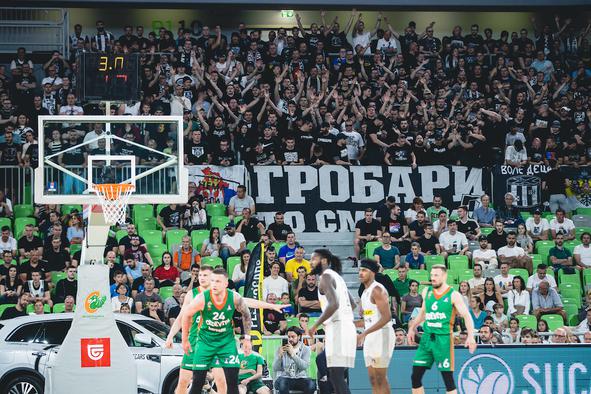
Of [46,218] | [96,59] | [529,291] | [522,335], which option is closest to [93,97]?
[96,59]

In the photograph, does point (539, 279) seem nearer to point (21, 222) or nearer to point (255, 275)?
point (255, 275)

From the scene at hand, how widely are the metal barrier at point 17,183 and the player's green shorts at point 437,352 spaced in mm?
11598

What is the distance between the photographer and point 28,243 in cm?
2153

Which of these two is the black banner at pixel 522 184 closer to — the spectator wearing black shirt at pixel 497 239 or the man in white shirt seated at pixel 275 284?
the spectator wearing black shirt at pixel 497 239

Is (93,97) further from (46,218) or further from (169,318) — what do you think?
(46,218)

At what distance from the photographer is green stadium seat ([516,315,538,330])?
20.7 m

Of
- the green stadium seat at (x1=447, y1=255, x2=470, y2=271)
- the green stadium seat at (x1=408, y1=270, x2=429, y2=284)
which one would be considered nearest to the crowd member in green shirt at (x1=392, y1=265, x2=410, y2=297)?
the green stadium seat at (x1=408, y1=270, x2=429, y2=284)

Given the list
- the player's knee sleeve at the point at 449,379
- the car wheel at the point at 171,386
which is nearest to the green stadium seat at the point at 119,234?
the car wheel at the point at 171,386

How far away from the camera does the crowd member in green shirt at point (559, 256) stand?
23.2m

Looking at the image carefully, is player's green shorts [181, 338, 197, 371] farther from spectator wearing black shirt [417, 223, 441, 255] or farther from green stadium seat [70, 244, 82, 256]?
spectator wearing black shirt [417, 223, 441, 255]

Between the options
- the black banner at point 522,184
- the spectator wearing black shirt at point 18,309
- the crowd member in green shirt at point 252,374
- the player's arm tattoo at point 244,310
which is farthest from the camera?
the black banner at point 522,184

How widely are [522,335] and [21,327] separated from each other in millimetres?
8149

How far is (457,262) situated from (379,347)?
8.52 metres

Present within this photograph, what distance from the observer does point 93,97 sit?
16391 millimetres
